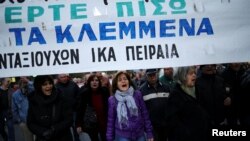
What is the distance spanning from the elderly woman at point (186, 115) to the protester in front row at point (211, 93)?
1.43 metres

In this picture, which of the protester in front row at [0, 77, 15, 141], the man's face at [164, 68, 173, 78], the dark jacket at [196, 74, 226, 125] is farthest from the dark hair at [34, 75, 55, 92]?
the protester in front row at [0, 77, 15, 141]

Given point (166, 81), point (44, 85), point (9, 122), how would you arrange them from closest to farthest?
point (44, 85) → point (166, 81) → point (9, 122)

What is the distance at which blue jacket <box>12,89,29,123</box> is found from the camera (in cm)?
931

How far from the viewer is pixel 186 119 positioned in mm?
4977

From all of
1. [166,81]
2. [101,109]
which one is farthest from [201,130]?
[166,81]

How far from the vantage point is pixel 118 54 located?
14.8ft

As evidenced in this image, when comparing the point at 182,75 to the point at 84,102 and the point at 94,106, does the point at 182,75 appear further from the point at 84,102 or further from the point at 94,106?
the point at 84,102

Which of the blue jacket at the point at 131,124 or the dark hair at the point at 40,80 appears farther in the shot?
the blue jacket at the point at 131,124

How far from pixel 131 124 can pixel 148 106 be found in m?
A: 1.15

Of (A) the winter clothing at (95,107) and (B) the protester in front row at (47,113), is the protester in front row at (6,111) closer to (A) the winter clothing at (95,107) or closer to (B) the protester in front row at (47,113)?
(A) the winter clothing at (95,107)

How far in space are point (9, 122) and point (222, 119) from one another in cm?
539

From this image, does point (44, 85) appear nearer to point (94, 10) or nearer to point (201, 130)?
point (94, 10)

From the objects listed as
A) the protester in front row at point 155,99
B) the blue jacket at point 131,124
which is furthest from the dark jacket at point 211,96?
the blue jacket at point 131,124

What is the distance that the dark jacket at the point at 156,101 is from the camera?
662cm
